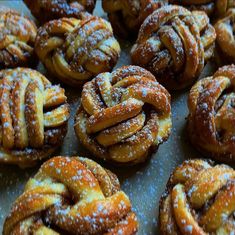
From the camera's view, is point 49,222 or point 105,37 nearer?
point 49,222

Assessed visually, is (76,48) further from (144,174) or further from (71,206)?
(71,206)

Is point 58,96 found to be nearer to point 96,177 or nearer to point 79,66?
point 79,66

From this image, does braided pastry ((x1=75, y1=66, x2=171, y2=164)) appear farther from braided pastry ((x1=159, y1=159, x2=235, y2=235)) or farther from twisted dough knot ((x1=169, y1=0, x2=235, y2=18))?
Result: twisted dough knot ((x1=169, y1=0, x2=235, y2=18))

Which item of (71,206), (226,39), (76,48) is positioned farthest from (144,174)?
(226,39)

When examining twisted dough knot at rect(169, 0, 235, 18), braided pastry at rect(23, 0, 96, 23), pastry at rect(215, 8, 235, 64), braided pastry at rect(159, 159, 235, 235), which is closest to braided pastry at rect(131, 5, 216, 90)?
pastry at rect(215, 8, 235, 64)

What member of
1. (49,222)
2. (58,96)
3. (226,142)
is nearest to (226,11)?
(226,142)
